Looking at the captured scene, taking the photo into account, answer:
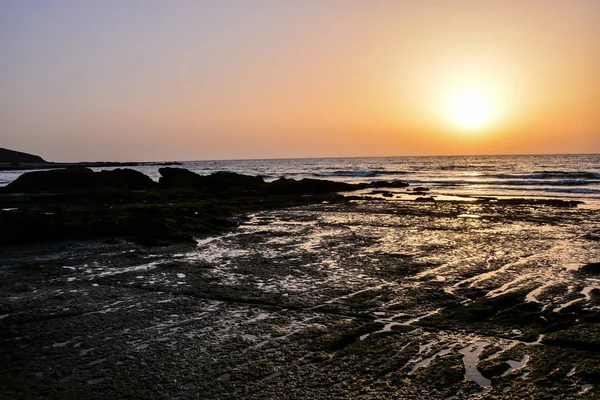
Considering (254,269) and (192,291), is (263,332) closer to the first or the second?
(192,291)

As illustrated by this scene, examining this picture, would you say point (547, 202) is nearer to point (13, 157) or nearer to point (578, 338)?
point (578, 338)

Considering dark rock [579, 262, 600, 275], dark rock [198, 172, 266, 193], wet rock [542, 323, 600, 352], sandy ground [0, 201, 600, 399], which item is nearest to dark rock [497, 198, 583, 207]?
sandy ground [0, 201, 600, 399]

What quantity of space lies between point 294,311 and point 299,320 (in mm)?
586

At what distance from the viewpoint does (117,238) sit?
60.0ft

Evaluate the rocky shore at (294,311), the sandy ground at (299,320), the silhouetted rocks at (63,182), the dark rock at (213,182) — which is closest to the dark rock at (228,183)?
the dark rock at (213,182)

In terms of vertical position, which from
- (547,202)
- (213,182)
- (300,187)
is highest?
(213,182)

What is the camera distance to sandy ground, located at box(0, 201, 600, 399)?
6.16m

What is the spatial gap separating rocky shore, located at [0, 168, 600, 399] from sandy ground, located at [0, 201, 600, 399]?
35mm

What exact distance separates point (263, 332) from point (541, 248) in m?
11.4

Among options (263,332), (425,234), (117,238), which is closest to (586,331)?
(263,332)

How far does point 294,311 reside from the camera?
30.3ft

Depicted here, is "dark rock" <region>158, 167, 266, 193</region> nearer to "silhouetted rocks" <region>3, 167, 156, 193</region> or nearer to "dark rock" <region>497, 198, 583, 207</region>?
"silhouetted rocks" <region>3, 167, 156, 193</region>

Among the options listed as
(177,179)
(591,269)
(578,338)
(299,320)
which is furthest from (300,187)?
(578,338)

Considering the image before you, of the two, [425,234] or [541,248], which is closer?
[541,248]
